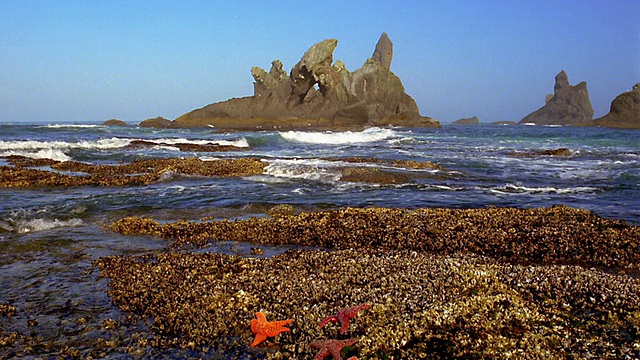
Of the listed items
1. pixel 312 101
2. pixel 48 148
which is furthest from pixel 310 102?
pixel 48 148

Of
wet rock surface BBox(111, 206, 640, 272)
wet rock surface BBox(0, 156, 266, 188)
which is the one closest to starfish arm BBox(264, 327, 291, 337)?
wet rock surface BBox(111, 206, 640, 272)

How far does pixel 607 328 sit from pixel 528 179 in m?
16.9

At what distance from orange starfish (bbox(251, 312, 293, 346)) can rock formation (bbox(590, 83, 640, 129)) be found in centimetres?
12493

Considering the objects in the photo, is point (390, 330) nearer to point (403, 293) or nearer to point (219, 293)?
point (403, 293)

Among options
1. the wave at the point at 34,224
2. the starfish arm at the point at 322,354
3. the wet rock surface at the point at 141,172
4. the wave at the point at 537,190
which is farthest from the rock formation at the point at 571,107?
the starfish arm at the point at 322,354

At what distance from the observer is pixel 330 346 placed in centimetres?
584

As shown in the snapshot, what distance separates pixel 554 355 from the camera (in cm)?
566

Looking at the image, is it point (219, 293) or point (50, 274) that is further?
point (50, 274)

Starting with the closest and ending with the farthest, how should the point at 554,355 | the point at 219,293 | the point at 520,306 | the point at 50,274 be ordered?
the point at 554,355, the point at 520,306, the point at 219,293, the point at 50,274

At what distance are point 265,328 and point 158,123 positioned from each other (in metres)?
100.0

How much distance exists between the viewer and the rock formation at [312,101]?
9512 cm

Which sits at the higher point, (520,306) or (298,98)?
(298,98)

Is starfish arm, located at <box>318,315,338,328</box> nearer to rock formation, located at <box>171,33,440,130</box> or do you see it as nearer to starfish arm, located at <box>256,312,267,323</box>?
starfish arm, located at <box>256,312,267,323</box>

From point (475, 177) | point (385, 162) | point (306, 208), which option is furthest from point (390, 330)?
point (385, 162)
